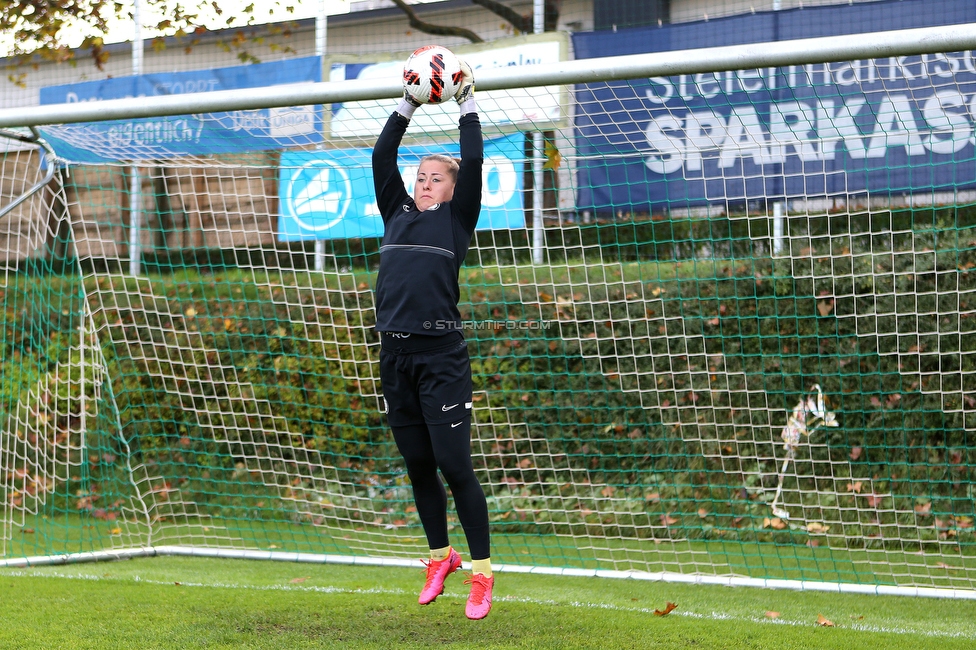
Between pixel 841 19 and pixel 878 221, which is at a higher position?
pixel 841 19

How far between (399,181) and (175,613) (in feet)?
7.01

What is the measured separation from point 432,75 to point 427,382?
46.0 inches

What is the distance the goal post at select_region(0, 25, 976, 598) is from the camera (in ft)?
18.1

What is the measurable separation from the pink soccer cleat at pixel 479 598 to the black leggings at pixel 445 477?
0.08 m

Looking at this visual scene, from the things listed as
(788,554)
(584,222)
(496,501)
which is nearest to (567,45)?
(584,222)

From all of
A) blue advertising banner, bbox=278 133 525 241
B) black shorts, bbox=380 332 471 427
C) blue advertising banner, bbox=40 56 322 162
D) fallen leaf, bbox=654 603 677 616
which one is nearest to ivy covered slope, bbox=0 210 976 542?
blue advertising banner, bbox=278 133 525 241

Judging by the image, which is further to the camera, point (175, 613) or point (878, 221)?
point (878, 221)

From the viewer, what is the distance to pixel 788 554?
5.80 metres

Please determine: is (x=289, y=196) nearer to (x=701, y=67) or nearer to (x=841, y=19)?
(x=701, y=67)

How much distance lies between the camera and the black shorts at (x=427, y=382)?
3373mm

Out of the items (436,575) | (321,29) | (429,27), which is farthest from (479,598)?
(429,27)

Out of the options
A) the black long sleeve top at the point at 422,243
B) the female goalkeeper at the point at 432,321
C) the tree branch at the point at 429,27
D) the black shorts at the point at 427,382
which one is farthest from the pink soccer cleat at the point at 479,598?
the tree branch at the point at 429,27

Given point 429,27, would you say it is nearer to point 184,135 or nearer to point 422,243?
point 184,135

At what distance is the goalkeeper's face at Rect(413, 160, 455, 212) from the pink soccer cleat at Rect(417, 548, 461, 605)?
4.69ft
